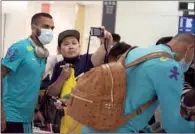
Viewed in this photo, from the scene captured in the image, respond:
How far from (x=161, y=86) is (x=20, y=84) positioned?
1071 mm

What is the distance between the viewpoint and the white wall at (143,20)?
5566 millimetres

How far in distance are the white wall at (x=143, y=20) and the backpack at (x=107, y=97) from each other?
171 inches

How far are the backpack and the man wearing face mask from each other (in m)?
0.80

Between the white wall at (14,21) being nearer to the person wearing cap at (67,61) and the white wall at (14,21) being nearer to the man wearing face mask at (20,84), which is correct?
the person wearing cap at (67,61)

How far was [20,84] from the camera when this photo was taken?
2051mm

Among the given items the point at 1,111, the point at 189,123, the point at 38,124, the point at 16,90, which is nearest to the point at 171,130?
the point at 189,123

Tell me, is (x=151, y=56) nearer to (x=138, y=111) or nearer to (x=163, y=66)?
(x=163, y=66)

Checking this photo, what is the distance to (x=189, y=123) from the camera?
1.22 meters

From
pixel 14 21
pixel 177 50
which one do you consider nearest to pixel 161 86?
pixel 177 50

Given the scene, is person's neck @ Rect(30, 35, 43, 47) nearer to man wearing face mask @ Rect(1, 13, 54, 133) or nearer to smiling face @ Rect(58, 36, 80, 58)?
man wearing face mask @ Rect(1, 13, 54, 133)

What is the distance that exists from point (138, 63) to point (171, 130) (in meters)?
0.27

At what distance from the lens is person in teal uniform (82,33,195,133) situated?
1230 millimetres

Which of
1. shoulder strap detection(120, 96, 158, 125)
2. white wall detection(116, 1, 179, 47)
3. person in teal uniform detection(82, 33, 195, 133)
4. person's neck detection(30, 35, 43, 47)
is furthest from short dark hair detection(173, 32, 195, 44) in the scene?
white wall detection(116, 1, 179, 47)

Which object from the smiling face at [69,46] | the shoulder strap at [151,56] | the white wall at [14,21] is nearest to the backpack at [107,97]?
the shoulder strap at [151,56]
